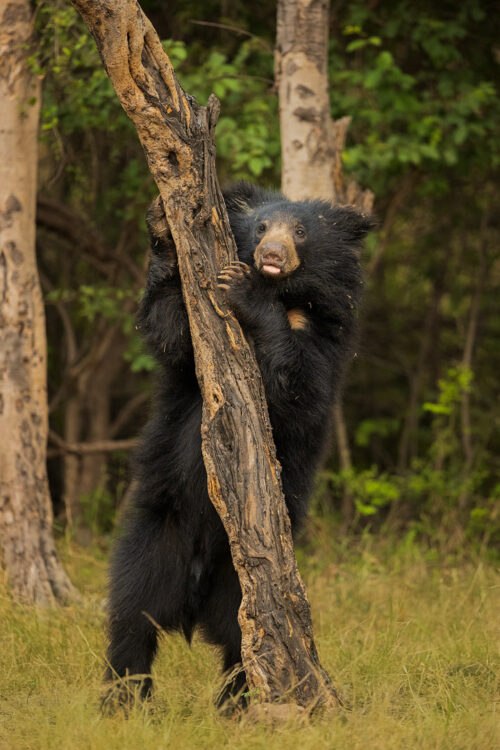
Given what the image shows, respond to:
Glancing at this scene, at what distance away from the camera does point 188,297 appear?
11.8 feet

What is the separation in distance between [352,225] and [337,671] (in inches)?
82.4

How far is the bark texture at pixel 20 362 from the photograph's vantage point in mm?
5527

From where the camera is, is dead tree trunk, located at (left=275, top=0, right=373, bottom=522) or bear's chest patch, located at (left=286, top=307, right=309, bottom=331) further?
dead tree trunk, located at (left=275, top=0, right=373, bottom=522)

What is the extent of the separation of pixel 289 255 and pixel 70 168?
11.2ft

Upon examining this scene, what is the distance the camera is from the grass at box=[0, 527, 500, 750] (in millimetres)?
3227

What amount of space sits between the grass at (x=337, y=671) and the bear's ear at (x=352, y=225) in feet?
6.40

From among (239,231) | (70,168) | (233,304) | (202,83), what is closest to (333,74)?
(202,83)

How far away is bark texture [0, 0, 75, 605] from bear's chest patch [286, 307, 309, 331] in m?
2.21

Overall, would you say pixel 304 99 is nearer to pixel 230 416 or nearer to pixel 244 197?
pixel 244 197

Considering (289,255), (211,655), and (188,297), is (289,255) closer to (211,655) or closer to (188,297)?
(188,297)

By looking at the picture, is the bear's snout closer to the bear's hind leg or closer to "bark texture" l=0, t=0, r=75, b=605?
the bear's hind leg

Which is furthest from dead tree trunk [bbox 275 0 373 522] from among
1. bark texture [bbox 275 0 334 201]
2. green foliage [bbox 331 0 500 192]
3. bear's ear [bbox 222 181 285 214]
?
bear's ear [bbox 222 181 285 214]

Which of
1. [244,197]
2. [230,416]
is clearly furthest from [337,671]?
[244,197]

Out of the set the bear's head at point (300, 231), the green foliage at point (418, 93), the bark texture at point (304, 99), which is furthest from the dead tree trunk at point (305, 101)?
the bear's head at point (300, 231)
